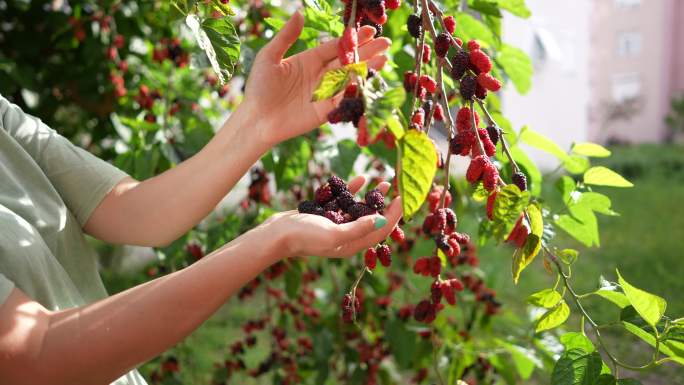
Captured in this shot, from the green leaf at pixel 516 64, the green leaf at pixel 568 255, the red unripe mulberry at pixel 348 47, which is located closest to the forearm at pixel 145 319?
the red unripe mulberry at pixel 348 47

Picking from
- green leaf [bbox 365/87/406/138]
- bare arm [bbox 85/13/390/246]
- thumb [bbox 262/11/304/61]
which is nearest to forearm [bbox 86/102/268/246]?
bare arm [bbox 85/13/390/246]

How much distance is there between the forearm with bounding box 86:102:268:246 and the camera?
1052 mm

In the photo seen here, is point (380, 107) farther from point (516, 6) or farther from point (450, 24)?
point (516, 6)

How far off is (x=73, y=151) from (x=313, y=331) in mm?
989

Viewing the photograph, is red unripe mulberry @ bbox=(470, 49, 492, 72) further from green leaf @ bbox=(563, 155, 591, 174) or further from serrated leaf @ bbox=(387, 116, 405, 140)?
green leaf @ bbox=(563, 155, 591, 174)

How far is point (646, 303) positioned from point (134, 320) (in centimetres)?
57

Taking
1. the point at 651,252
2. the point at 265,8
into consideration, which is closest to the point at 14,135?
the point at 265,8

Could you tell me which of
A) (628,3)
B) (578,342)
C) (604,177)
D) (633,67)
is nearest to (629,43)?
(633,67)

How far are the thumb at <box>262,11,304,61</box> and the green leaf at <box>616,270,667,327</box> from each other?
1.66 feet

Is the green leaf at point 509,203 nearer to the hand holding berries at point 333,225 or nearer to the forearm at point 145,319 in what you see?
the hand holding berries at point 333,225

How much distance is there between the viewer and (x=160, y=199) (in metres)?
1.12

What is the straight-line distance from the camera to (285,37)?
3.07ft

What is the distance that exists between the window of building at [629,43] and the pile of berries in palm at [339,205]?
1837 centimetres

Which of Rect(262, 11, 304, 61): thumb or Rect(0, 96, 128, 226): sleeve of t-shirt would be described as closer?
Rect(262, 11, 304, 61): thumb
